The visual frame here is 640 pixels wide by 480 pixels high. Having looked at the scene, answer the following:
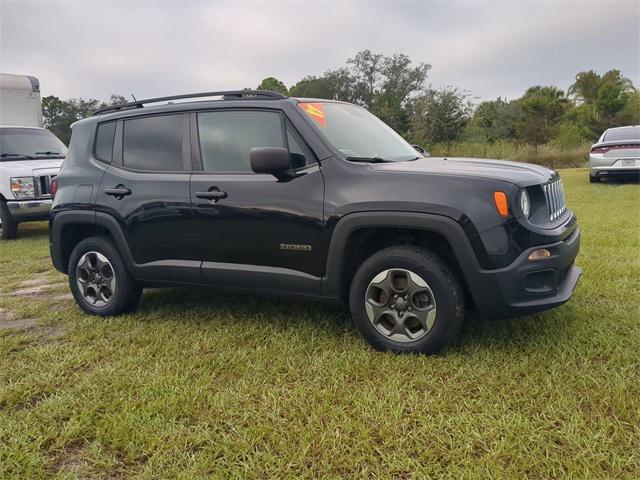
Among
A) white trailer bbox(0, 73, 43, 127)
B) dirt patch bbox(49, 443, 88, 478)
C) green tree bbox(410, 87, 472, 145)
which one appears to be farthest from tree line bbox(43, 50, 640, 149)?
dirt patch bbox(49, 443, 88, 478)

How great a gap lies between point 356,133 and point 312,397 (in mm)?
2010

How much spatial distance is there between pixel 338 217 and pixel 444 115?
2693 cm

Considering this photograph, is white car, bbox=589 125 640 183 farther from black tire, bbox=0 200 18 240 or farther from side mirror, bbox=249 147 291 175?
black tire, bbox=0 200 18 240

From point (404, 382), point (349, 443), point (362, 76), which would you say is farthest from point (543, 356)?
point (362, 76)

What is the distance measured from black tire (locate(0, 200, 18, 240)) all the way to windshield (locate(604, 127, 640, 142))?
12.9m

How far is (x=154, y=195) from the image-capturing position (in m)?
3.86

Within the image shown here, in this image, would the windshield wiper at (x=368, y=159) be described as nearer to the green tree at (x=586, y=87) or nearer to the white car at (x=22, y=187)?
the white car at (x=22, y=187)

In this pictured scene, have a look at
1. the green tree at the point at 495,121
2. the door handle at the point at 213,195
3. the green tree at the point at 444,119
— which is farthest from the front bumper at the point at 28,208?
the green tree at the point at 495,121

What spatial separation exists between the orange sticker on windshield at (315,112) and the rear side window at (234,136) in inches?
8.1

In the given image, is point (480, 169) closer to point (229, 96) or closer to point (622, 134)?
point (229, 96)

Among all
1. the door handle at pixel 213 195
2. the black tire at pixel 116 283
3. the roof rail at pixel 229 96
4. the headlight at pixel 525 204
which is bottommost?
the black tire at pixel 116 283

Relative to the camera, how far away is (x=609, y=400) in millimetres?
2547

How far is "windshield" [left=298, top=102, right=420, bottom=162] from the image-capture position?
3565mm

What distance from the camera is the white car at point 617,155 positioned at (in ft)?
38.3
